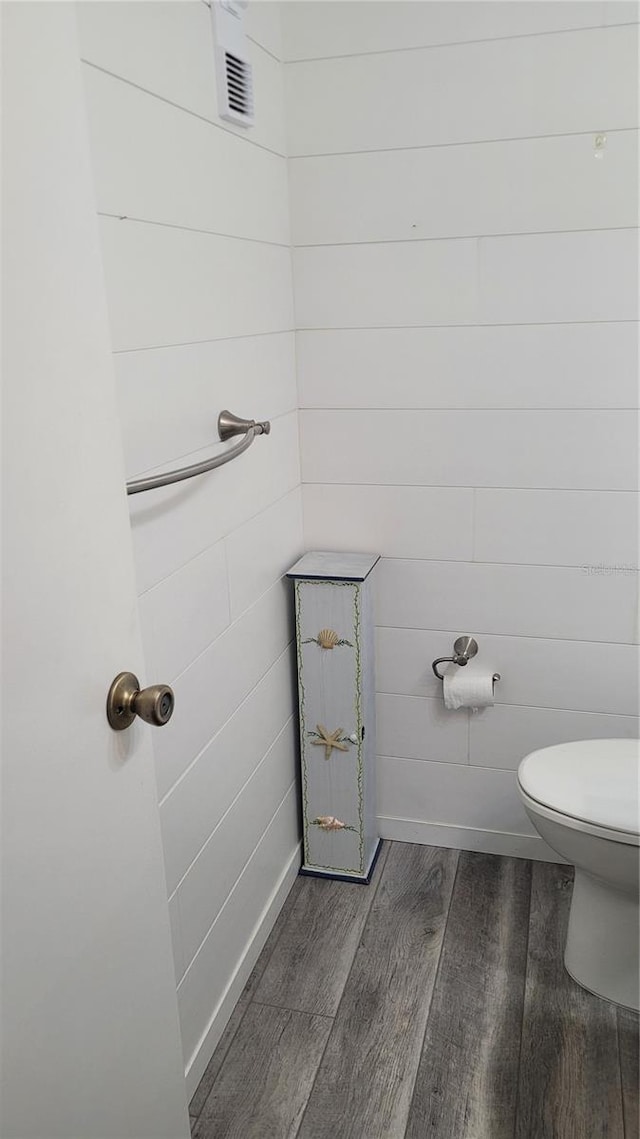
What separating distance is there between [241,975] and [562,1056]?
2.01ft

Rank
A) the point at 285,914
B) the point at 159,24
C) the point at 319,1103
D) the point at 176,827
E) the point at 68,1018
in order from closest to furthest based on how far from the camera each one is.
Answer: the point at 68,1018 → the point at 159,24 → the point at 176,827 → the point at 319,1103 → the point at 285,914

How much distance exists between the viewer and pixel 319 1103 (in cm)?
148

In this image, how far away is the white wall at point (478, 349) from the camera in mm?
1646

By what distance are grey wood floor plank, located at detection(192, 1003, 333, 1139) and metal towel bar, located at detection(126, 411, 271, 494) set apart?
105 centimetres

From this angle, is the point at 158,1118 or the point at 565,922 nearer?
the point at 158,1118

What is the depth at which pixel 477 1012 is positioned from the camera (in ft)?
5.41

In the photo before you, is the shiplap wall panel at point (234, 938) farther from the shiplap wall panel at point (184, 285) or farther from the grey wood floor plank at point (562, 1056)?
the shiplap wall panel at point (184, 285)

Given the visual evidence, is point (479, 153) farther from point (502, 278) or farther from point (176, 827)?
point (176, 827)

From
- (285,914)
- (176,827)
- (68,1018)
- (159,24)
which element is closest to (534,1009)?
(285,914)

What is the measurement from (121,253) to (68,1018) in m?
0.89

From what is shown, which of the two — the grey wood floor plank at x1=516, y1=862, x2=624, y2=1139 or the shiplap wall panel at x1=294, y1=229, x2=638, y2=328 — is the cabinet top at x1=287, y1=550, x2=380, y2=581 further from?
the grey wood floor plank at x1=516, y1=862, x2=624, y2=1139

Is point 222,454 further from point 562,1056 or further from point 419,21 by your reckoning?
point 562,1056

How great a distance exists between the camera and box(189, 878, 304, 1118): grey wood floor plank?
150cm

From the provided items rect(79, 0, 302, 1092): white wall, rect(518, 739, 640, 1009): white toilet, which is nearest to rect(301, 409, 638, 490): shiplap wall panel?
rect(79, 0, 302, 1092): white wall
